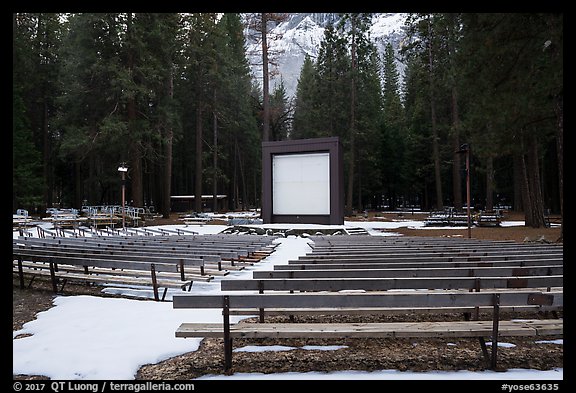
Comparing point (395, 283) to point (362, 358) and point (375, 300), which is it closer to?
point (375, 300)

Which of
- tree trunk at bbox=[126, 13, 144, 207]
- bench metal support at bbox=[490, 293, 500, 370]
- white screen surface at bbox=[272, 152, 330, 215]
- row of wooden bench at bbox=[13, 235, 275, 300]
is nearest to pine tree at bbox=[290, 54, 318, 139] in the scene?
tree trunk at bbox=[126, 13, 144, 207]

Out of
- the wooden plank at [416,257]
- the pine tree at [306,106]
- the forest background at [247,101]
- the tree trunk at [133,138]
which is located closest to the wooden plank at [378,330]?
the wooden plank at [416,257]

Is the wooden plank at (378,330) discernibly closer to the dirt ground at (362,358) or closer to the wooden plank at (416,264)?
the dirt ground at (362,358)

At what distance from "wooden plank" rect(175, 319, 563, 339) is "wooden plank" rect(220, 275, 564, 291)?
2.03 feet

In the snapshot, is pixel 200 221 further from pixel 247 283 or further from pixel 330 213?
pixel 247 283

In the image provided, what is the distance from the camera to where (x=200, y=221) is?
98.4ft

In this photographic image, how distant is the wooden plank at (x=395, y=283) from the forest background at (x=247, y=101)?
28.7 ft

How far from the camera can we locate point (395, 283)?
4.59 m

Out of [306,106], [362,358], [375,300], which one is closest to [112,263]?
[362,358]

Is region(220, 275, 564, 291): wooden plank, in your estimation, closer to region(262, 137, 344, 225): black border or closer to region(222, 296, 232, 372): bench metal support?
region(222, 296, 232, 372): bench metal support

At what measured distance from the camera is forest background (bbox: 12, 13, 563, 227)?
1432 cm

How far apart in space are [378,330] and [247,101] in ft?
159

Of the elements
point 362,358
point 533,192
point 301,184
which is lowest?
point 362,358
